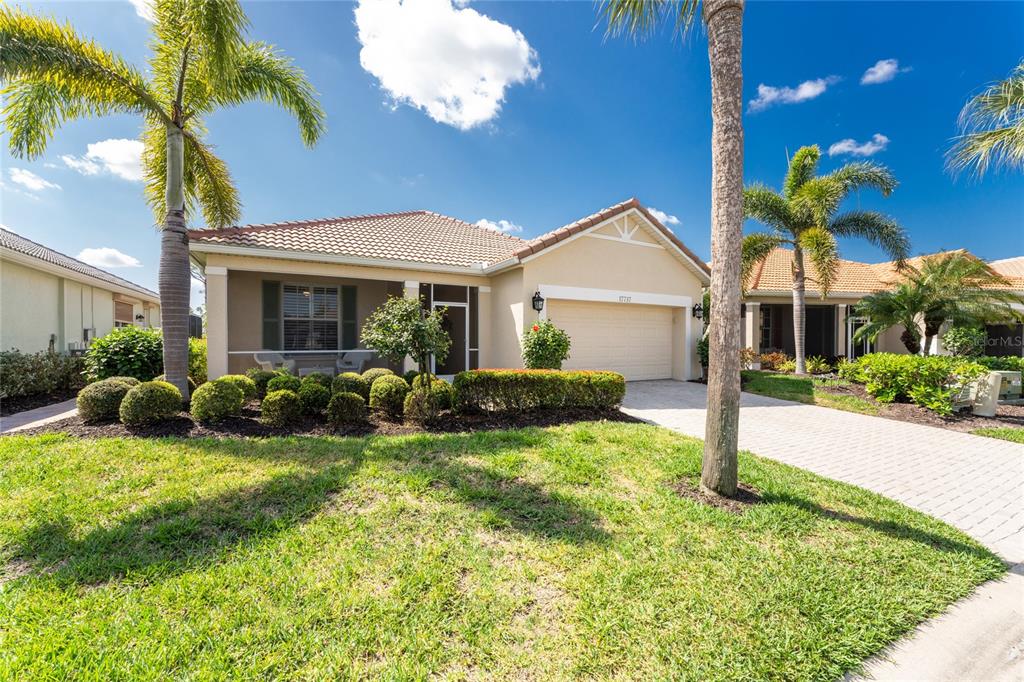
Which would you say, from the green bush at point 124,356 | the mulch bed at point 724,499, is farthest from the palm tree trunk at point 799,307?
the green bush at point 124,356

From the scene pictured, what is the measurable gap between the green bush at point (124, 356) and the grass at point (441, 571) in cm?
379

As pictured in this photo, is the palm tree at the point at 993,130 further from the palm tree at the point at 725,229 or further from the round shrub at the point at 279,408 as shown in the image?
the round shrub at the point at 279,408

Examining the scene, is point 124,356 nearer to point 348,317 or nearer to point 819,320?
point 348,317

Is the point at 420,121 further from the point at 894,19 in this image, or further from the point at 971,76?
the point at 971,76

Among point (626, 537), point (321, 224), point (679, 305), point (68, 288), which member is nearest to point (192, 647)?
point (626, 537)

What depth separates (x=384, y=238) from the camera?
1180 cm

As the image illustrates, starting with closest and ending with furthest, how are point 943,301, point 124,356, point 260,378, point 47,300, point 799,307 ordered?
point 124,356
point 260,378
point 943,301
point 47,300
point 799,307

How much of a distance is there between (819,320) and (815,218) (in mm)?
7559

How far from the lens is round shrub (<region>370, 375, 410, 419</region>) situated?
275 inches

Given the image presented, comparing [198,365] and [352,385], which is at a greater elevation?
[198,365]

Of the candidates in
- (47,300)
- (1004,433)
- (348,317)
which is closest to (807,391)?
(1004,433)

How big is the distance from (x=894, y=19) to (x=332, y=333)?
55.4 feet

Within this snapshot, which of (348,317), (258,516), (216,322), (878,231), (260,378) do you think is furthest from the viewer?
(878,231)

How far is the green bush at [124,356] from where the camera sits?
7863mm
